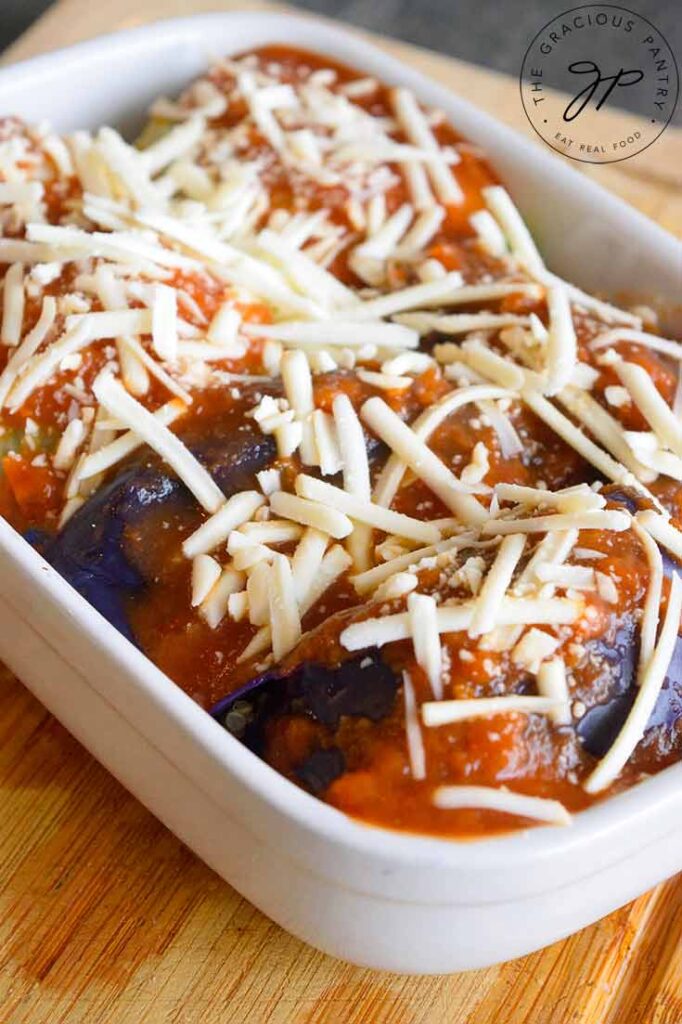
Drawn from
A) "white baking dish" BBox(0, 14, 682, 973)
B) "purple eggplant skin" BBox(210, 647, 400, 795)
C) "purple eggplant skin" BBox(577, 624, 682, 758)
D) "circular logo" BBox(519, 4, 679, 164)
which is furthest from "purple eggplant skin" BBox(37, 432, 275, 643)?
"circular logo" BBox(519, 4, 679, 164)

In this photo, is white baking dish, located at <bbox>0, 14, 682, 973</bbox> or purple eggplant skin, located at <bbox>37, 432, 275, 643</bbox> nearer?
white baking dish, located at <bbox>0, 14, 682, 973</bbox>

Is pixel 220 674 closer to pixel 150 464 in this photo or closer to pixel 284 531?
pixel 284 531

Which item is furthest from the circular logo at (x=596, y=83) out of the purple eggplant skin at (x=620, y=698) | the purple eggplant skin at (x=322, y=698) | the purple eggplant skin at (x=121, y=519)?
the purple eggplant skin at (x=322, y=698)

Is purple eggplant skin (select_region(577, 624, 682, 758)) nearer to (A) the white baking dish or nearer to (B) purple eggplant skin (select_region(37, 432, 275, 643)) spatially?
(A) the white baking dish

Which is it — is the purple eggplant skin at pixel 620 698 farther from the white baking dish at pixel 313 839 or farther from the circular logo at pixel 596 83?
the circular logo at pixel 596 83

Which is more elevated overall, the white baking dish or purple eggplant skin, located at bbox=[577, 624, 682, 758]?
purple eggplant skin, located at bbox=[577, 624, 682, 758]

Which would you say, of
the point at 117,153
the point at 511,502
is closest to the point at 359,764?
the point at 511,502

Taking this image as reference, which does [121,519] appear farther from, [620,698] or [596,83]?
[596,83]
